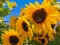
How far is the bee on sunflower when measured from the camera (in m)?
0.72

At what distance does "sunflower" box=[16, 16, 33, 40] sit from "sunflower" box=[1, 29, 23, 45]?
1.0 inches

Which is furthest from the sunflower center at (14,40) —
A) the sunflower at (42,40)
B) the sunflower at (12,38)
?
the sunflower at (42,40)

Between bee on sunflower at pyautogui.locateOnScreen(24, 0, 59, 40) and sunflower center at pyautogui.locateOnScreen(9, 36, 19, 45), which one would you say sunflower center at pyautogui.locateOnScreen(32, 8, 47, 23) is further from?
sunflower center at pyautogui.locateOnScreen(9, 36, 19, 45)

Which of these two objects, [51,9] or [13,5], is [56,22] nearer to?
[51,9]

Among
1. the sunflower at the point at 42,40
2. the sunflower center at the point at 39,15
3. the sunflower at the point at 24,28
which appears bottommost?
the sunflower at the point at 42,40

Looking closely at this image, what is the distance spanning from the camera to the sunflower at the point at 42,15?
72 cm

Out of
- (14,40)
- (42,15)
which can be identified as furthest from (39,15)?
(14,40)

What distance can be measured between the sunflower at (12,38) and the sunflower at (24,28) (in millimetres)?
27

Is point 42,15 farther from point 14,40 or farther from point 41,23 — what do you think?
point 14,40

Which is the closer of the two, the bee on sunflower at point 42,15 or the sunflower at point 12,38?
the bee on sunflower at point 42,15

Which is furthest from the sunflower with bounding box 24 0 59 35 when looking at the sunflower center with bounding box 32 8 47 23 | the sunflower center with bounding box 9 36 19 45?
the sunflower center with bounding box 9 36 19 45

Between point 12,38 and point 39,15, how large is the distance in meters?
0.20

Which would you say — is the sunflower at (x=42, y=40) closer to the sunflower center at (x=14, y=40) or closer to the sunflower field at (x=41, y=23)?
the sunflower field at (x=41, y=23)

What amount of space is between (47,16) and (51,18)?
17 millimetres
